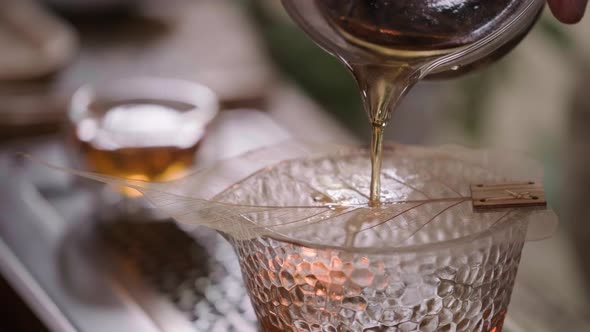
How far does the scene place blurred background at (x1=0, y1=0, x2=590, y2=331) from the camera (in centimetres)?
71

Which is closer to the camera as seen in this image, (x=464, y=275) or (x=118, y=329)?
(x=464, y=275)

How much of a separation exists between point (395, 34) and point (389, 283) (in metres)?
0.16

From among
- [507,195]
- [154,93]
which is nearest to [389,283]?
[507,195]

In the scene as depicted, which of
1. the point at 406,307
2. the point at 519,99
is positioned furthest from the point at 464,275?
the point at 519,99

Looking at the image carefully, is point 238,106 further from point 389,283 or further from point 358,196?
point 389,283

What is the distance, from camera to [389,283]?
17.7 inches

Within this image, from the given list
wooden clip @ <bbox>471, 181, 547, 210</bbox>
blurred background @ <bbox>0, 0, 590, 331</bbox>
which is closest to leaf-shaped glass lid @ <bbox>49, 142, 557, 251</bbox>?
wooden clip @ <bbox>471, 181, 547, 210</bbox>

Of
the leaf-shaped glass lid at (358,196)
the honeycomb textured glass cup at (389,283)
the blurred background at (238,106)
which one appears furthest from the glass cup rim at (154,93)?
the honeycomb textured glass cup at (389,283)

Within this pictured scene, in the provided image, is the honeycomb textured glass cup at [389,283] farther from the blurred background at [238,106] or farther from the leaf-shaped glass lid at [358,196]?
the blurred background at [238,106]

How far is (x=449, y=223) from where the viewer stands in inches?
21.2

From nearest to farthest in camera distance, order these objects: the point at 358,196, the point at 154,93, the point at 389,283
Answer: the point at 389,283 < the point at 358,196 < the point at 154,93

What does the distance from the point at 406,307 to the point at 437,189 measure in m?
0.12

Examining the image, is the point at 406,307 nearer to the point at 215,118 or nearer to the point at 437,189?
the point at 437,189

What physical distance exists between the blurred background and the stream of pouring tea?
202mm
